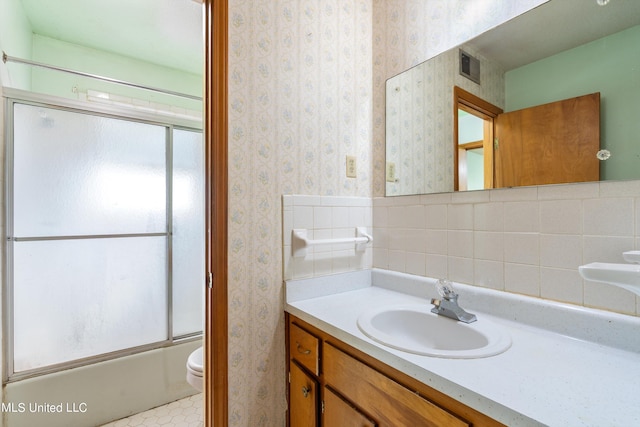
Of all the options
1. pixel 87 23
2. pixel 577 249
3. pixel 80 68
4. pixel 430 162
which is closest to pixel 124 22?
pixel 87 23

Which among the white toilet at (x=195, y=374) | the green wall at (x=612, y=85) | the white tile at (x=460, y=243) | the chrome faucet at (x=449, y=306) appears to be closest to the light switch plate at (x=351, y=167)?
the white tile at (x=460, y=243)

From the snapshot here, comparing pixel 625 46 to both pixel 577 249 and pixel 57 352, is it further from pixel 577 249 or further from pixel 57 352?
pixel 57 352

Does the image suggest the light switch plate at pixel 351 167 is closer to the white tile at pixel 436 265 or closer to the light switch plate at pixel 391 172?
the light switch plate at pixel 391 172

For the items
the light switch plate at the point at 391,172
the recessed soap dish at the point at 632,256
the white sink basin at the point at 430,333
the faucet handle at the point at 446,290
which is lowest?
the white sink basin at the point at 430,333

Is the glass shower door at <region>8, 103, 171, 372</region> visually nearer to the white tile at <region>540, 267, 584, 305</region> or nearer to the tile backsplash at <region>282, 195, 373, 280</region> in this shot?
the tile backsplash at <region>282, 195, 373, 280</region>

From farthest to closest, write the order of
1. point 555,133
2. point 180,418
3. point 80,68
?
point 80,68, point 180,418, point 555,133

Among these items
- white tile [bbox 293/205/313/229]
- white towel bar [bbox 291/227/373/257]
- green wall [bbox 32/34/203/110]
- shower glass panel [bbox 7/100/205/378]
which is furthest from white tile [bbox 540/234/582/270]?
green wall [bbox 32/34/203/110]

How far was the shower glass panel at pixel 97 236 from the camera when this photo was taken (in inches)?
58.9

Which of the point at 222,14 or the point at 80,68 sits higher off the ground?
the point at 80,68

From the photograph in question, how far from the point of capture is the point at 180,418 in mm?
1667

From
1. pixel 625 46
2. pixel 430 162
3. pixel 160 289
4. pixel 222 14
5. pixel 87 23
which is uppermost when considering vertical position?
pixel 87 23

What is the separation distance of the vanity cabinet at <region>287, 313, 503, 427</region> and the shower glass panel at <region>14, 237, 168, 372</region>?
4.00 ft

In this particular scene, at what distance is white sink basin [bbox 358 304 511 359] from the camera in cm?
69

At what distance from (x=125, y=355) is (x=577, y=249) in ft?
7.46
